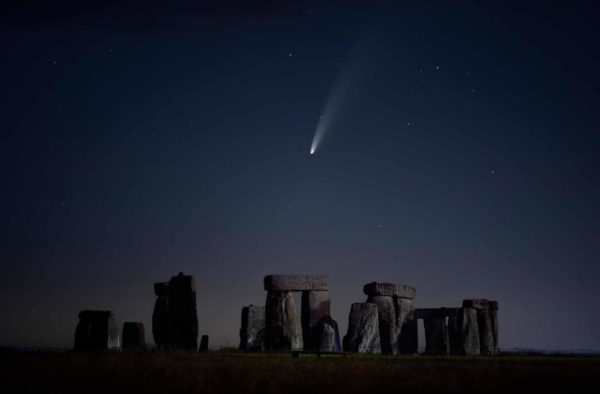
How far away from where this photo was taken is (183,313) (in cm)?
2531

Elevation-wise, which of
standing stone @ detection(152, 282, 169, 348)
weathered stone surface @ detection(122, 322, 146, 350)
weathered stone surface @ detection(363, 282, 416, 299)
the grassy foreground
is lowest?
the grassy foreground

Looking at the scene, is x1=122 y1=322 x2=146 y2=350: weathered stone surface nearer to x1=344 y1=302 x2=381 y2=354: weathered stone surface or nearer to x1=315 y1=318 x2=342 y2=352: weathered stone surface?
x1=315 y1=318 x2=342 y2=352: weathered stone surface

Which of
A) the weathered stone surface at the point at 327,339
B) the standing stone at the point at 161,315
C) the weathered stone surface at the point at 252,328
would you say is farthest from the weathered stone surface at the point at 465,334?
the standing stone at the point at 161,315

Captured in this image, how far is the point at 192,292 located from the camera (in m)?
25.5

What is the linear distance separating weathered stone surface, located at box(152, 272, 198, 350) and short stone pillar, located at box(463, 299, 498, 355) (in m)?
10.6

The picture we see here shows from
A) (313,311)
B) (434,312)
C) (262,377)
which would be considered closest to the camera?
(262,377)

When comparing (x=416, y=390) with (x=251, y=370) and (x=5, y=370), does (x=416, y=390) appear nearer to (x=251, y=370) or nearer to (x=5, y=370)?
(x=251, y=370)

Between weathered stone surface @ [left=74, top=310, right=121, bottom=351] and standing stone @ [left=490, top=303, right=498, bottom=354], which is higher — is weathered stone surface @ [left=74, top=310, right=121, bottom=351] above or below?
below

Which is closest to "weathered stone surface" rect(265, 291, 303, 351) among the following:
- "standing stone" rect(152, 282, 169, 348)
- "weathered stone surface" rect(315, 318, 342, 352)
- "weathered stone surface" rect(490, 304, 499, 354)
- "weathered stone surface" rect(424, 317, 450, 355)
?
"weathered stone surface" rect(315, 318, 342, 352)

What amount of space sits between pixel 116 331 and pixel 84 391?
32.7 feet

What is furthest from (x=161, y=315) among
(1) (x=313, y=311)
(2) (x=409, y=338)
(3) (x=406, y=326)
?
(2) (x=409, y=338)

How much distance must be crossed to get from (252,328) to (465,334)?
7825 millimetres

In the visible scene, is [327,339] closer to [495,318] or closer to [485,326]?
[485,326]

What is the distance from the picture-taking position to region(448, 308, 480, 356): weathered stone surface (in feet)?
94.6
